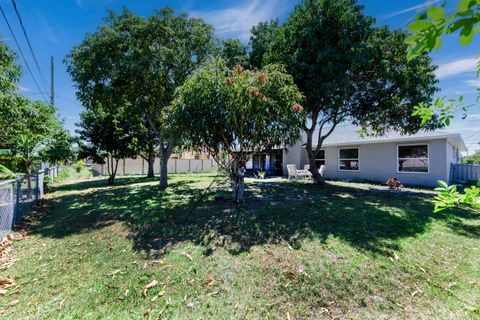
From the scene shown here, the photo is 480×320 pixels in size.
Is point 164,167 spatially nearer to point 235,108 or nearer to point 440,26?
point 235,108

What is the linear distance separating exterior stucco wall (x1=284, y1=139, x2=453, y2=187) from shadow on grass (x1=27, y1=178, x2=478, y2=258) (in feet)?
17.0

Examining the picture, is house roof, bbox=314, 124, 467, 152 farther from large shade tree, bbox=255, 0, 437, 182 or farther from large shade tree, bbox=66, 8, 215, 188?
large shade tree, bbox=66, 8, 215, 188

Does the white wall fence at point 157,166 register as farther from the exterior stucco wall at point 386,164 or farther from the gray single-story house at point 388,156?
the exterior stucco wall at point 386,164

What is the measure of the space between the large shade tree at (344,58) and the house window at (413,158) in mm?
3461

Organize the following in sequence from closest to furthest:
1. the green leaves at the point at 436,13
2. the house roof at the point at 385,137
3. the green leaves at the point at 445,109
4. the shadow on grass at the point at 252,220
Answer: the green leaves at the point at 436,13 < the green leaves at the point at 445,109 < the shadow on grass at the point at 252,220 < the house roof at the point at 385,137

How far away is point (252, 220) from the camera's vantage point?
19.1 ft

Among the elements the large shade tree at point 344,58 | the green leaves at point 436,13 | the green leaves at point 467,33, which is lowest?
the green leaves at point 467,33

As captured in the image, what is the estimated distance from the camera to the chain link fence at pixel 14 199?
5063 mm

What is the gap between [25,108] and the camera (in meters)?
7.03

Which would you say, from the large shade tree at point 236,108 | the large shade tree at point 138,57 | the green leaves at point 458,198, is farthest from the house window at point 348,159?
the green leaves at point 458,198

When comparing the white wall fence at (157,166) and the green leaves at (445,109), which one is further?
the white wall fence at (157,166)

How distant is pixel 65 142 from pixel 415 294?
41.1 feet

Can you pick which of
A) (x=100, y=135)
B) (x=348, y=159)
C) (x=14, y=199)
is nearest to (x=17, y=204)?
(x=14, y=199)

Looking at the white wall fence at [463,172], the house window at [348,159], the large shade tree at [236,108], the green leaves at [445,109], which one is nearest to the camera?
the green leaves at [445,109]
